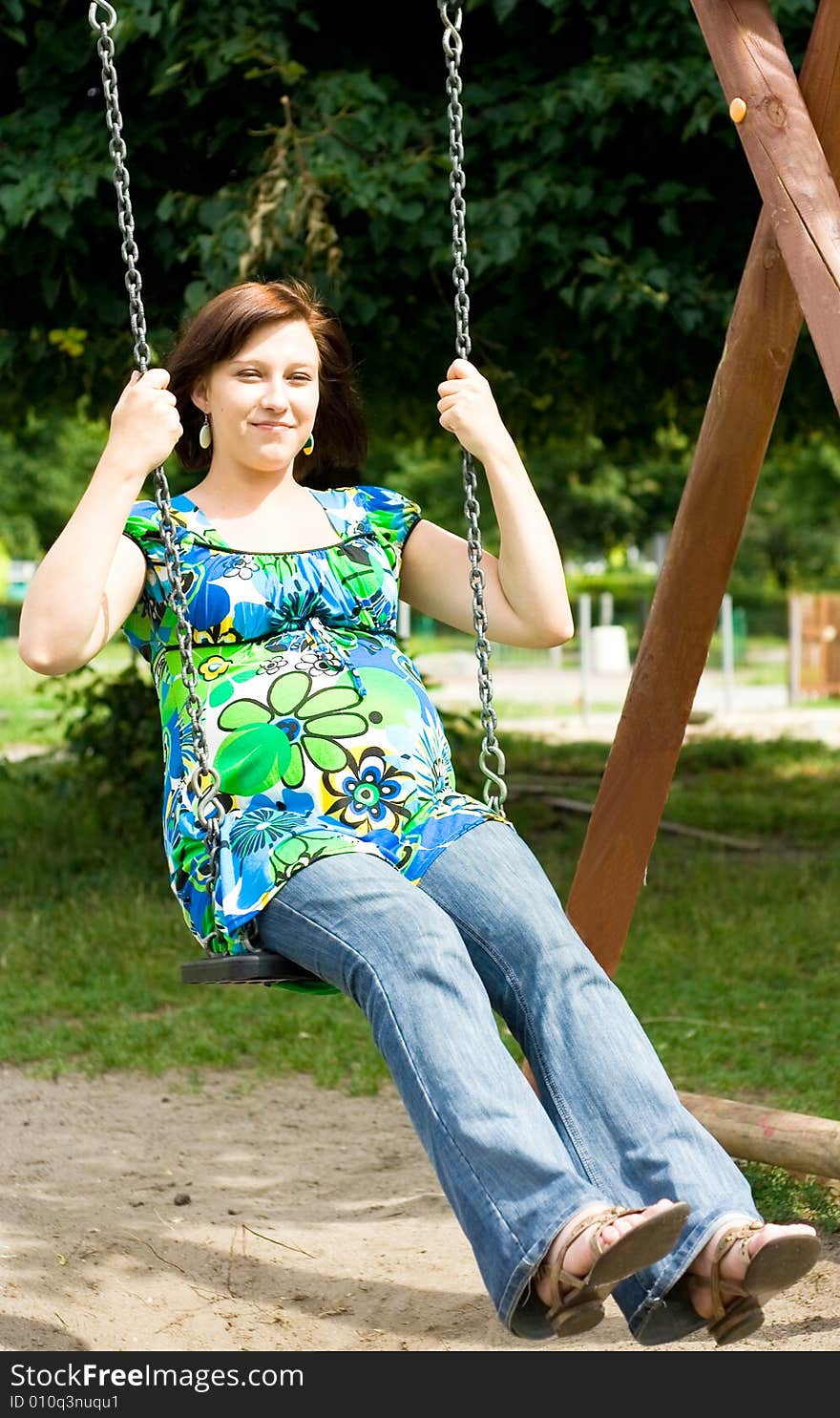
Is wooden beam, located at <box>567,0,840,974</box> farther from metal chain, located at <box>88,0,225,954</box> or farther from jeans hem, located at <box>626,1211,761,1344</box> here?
jeans hem, located at <box>626,1211,761,1344</box>

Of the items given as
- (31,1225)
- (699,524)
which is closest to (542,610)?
(699,524)

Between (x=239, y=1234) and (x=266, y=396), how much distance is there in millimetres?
1971

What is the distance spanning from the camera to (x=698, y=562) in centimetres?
371

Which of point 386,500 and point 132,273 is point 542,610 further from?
point 132,273

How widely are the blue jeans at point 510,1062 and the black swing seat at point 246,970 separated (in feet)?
0.13

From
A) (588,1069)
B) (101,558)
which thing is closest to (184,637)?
(101,558)

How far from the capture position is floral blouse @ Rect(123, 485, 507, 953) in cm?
271

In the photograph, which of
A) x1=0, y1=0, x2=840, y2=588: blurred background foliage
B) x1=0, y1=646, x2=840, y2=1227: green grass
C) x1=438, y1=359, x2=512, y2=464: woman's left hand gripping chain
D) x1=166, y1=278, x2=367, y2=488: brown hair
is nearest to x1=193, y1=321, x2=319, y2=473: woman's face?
x1=166, y1=278, x2=367, y2=488: brown hair

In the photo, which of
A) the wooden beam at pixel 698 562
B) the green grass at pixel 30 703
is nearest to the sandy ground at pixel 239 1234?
the wooden beam at pixel 698 562

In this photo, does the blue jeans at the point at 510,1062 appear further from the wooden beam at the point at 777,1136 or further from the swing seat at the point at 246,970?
the wooden beam at the point at 777,1136

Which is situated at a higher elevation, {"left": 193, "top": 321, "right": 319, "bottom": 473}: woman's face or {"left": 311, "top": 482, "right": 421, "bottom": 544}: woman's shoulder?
{"left": 193, "top": 321, "right": 319, "bottom": 473}: woman's face

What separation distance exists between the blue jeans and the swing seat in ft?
0.13

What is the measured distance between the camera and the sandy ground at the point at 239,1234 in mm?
3371

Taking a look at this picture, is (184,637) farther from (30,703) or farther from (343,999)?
(30,703)
